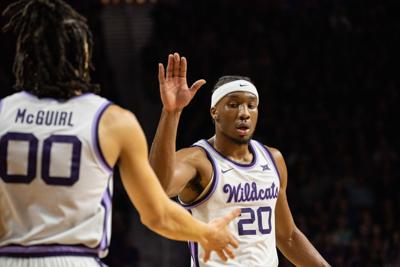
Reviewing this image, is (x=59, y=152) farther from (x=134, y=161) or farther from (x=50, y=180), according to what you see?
(x=134, y=161)

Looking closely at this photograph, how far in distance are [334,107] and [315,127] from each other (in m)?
0.61

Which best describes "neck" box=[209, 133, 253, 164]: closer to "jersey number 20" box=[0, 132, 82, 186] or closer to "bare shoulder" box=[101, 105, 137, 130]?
"bare shoulder" box=[101, 105, 137, 130]

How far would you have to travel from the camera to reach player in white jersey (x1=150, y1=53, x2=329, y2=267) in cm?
443

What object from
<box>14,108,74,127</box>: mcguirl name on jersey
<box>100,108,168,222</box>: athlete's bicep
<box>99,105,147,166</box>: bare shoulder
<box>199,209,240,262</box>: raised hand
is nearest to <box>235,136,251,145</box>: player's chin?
<box>199,209,240,262</box>: raised hand

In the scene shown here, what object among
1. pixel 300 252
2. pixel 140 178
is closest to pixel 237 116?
pixel 300 252

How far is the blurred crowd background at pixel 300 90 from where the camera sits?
9.59 m

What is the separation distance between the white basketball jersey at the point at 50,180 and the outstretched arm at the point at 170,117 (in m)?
1.28

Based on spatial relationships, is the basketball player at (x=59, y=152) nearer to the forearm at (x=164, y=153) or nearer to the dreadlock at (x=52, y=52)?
the dreadlock at (x=52, y=52)

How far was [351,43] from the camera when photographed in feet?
40.4

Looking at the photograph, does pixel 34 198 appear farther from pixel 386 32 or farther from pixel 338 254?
pixel 386 32

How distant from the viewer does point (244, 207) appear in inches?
189

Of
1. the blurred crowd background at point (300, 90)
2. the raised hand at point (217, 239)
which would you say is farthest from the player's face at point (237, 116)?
the blurred crowd background at point (300, 90)

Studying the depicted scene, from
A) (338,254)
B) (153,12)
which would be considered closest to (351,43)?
(153,12)

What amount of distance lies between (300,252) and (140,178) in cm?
233
